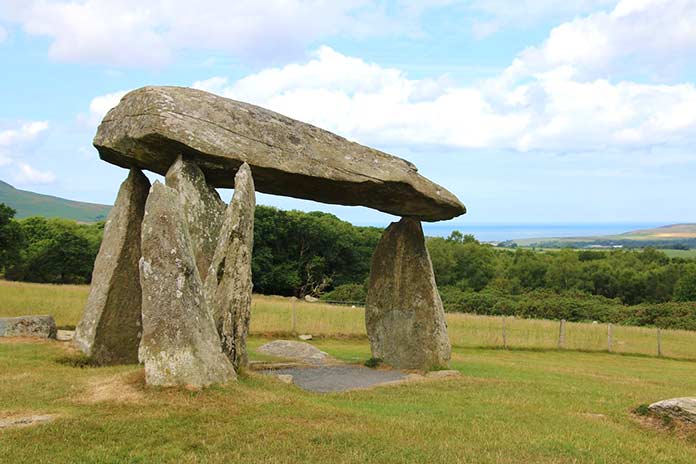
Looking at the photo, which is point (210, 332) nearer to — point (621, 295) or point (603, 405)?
point (603, 405)

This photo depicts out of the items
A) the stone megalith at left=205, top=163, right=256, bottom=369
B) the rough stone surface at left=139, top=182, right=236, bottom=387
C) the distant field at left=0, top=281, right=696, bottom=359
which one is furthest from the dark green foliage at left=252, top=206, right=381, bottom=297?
the rough stone surface at left=139, top=182, right=236, bottom=387

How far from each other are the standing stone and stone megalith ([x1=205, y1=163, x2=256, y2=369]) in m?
1.34

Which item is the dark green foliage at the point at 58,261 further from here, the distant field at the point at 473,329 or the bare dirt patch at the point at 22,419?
the bare dirt patch at the point at 22,419

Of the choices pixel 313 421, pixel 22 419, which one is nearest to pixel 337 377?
pixel 313 421

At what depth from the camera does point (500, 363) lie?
22984mm

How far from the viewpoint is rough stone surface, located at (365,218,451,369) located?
18.5 meters

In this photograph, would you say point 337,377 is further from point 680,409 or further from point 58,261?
point 58,261

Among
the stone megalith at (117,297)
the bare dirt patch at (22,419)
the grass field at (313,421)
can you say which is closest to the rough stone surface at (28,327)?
the grass field at (313,421)

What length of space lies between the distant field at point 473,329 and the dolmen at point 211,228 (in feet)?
33.2

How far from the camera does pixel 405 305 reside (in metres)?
18.9

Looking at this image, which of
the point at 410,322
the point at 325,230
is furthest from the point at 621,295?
the point at 410,322

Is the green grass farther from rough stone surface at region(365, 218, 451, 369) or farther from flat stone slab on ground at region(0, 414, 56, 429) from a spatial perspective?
rough stone surface at region(365, 218, 451, 369)

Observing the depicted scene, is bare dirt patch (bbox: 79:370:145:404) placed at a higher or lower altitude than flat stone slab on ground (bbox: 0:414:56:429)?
higher

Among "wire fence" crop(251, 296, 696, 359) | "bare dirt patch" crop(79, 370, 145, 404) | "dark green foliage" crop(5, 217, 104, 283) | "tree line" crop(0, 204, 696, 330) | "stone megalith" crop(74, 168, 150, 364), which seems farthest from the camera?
"dark green foliage" crop(5, 217, 104, 283)
